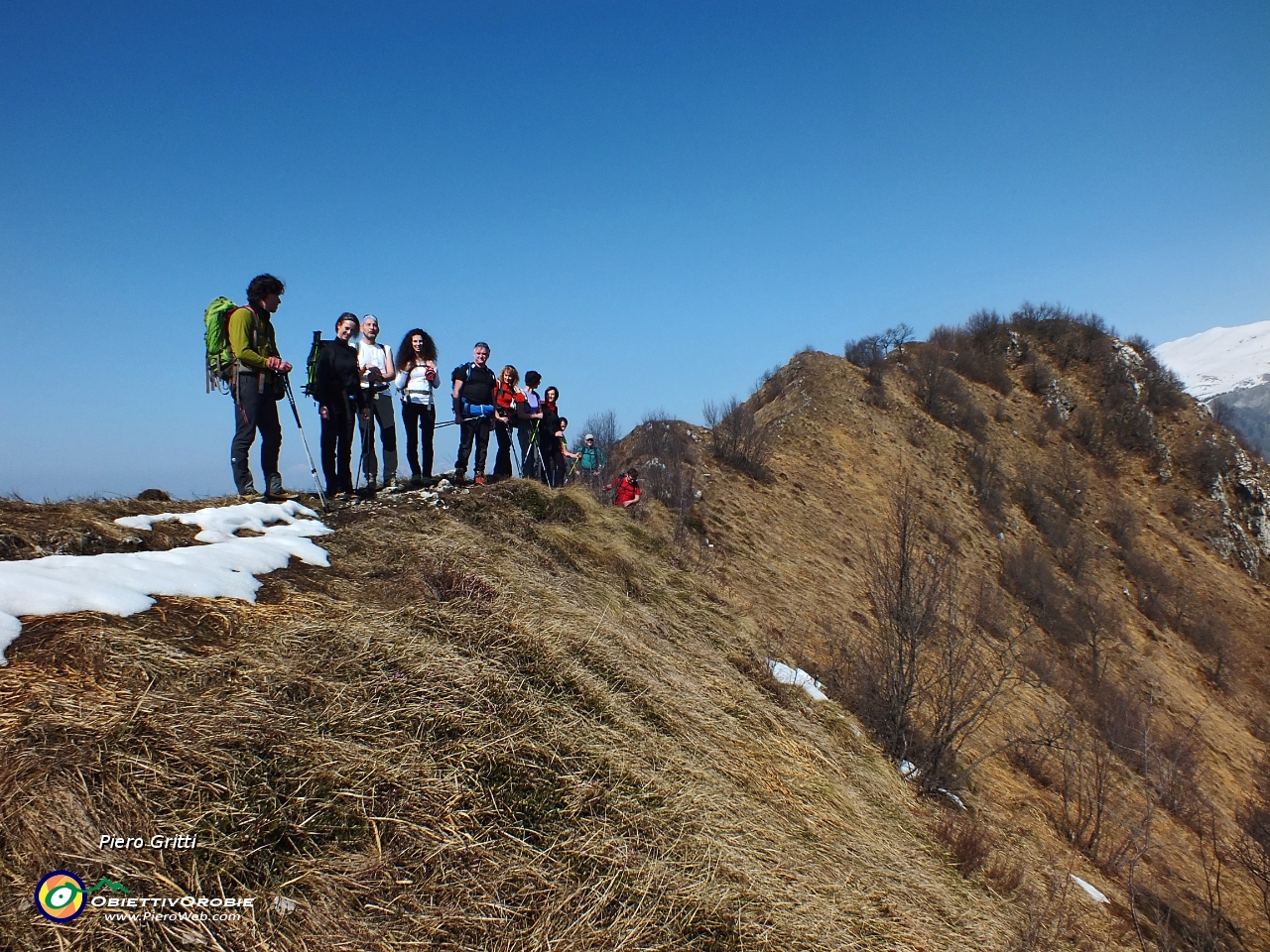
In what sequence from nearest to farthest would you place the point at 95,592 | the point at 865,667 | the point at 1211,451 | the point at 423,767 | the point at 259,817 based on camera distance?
the point at 259,817 < the point at 423,767 < the point at 95,592 < the point at 865,667 < the point at 1211,451

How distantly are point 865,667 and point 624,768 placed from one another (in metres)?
7.31

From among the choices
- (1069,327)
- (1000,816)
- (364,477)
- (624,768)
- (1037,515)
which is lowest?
(1000,816)

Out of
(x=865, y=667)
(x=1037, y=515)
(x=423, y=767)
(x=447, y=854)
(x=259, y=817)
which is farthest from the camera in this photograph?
(x=1037, y=515)

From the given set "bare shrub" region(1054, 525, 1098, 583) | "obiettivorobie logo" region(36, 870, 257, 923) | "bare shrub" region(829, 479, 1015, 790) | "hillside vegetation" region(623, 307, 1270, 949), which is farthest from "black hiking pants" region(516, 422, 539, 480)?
"bare shrub" region(1054, 525, 1098, 583)

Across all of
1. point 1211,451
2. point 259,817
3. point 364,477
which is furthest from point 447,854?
point 1211,451

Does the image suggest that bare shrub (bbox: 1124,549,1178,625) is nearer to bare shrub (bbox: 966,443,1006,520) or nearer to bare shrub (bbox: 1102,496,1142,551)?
bare shrub (bbox: 1102,496,1142,551)

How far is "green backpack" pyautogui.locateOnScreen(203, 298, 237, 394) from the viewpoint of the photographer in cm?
591

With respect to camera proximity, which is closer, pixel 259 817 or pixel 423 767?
pixel 259 817

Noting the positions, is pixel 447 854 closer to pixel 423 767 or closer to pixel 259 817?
pixel 423 767

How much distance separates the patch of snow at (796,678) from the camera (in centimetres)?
772

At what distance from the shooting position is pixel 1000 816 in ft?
29.2

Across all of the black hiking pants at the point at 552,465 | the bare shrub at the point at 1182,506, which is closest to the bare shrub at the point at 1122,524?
the bare shrub at the point at 1182,506

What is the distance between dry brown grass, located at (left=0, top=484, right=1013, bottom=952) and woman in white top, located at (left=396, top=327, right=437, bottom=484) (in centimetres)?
258

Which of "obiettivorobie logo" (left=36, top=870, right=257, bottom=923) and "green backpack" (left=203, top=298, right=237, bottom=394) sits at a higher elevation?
"green backpack" (left=203, top=298, right=237, bottom=394)
